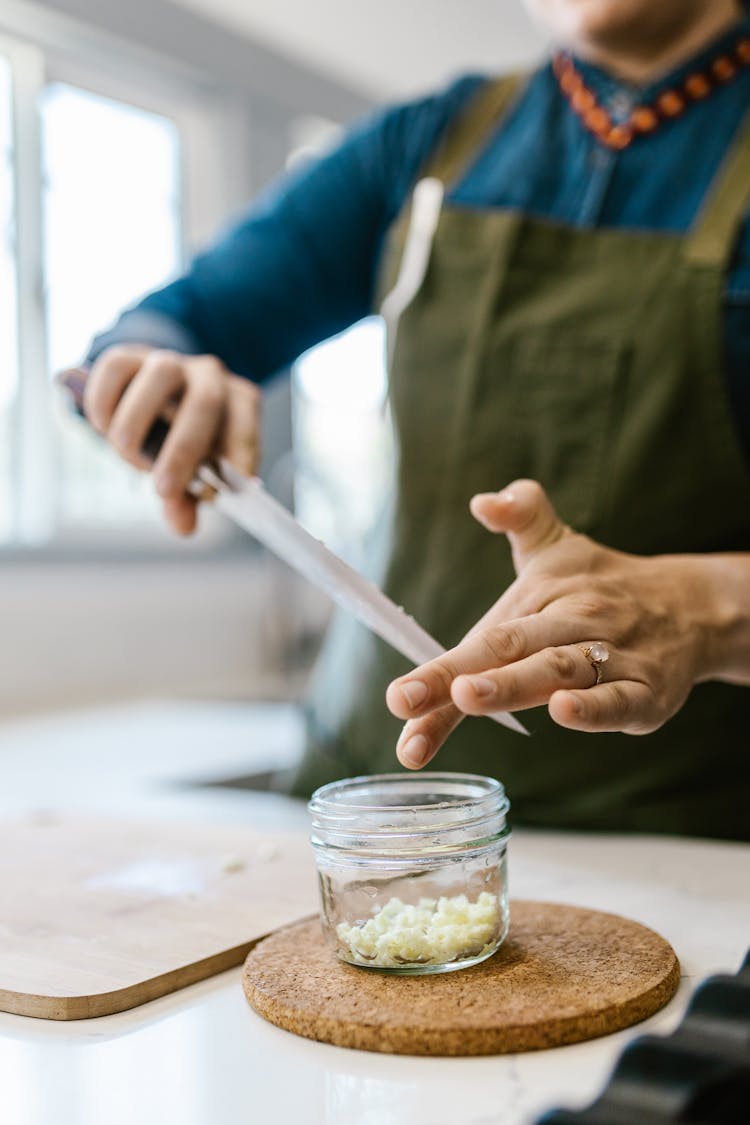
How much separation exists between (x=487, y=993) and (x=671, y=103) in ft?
2.68

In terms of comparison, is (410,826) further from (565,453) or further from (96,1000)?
(565,453)

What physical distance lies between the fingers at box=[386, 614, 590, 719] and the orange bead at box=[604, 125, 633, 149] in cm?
60

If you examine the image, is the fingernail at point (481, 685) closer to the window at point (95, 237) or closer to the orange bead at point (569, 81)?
the orange bead at point (569, 81)

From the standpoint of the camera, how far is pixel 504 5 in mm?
3076

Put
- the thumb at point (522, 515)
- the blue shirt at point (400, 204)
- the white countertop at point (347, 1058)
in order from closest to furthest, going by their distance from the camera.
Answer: the white countertop at point (347, 1058), the thumb at point (522, 515), the blue shirt at point (400, 204)

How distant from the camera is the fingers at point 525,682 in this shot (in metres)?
0.56

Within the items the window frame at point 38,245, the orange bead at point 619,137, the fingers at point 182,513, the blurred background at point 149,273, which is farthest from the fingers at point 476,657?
the window frame at point 38,245

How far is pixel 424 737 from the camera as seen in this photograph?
59 centimetres

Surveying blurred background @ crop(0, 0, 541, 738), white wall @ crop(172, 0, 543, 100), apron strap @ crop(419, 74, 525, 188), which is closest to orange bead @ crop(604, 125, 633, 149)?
apron strap @ crop(419, 74, 525, 188)

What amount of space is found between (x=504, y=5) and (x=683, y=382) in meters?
2.45

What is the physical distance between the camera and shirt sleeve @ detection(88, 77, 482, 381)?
3.93 feet

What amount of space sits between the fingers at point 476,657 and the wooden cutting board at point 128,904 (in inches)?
7.2

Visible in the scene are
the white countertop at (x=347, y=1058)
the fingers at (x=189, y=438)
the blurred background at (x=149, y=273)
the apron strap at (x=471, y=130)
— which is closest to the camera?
the white countertop at (x=347, y=1058)

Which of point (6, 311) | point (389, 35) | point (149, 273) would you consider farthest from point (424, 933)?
point (389, 35)
